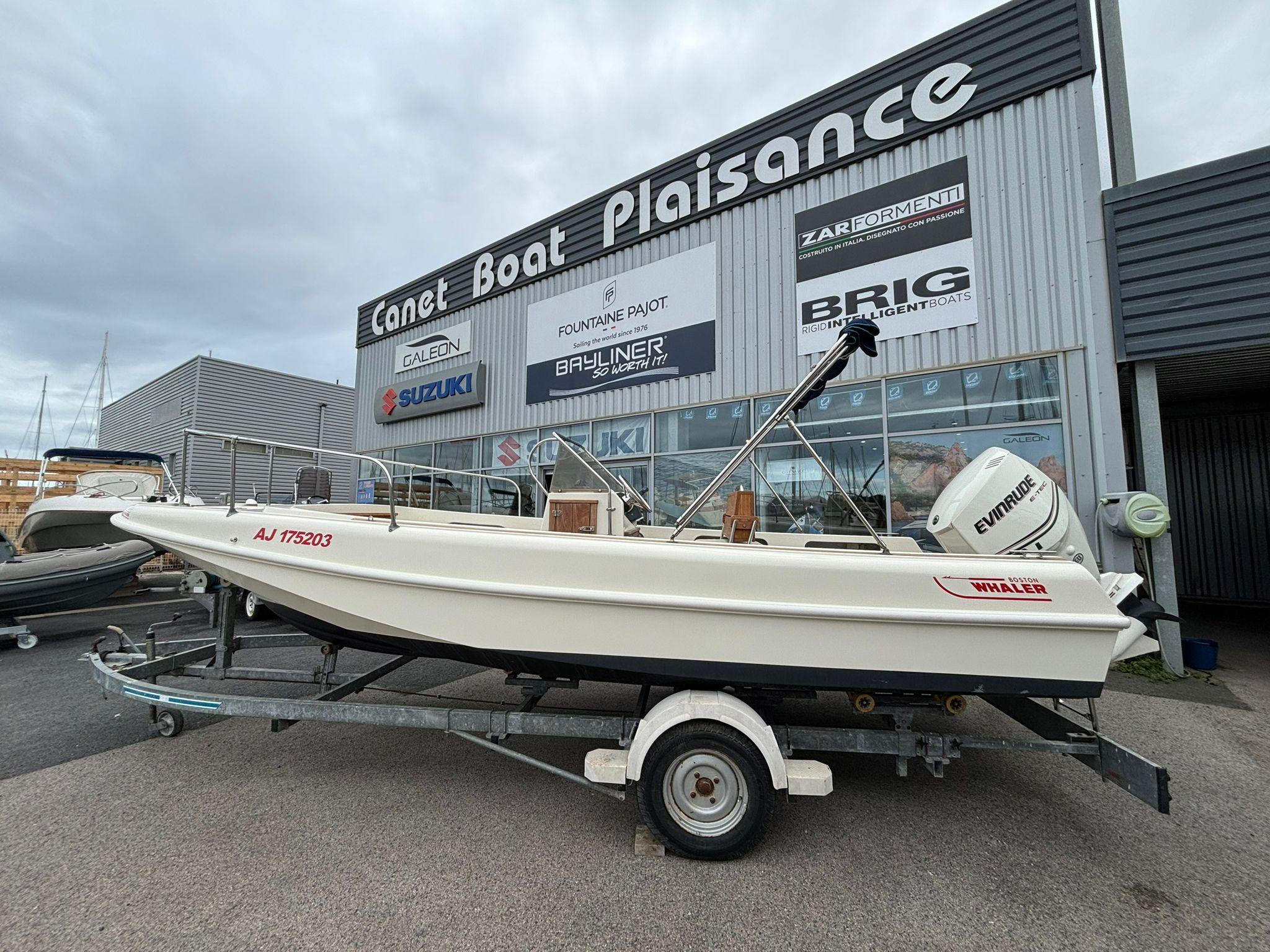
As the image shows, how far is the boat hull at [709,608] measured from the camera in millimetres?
1934

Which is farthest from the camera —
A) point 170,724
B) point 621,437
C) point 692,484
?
point 621,437

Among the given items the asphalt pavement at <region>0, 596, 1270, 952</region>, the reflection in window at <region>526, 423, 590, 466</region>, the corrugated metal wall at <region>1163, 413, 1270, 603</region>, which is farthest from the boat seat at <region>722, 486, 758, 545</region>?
the corrugated metal wall at <region>1163, 413, 1270, 603</region>

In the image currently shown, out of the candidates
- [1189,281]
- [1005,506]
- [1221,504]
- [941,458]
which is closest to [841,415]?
[941,458]

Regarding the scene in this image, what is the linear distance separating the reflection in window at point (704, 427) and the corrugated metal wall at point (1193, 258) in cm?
362

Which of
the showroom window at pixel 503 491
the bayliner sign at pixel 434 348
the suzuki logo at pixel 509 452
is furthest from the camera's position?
the bayliner sign at pixel 434 348

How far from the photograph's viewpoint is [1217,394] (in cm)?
662

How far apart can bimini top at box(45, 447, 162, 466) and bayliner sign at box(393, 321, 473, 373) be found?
168 inches

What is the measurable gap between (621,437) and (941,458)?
13.3 feet

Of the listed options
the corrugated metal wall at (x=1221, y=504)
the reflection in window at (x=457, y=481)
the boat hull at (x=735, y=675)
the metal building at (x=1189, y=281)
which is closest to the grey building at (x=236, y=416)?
the reflection in window at (x=457, y=481)

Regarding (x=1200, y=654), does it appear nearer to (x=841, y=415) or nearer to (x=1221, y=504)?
(x=841, y=415)

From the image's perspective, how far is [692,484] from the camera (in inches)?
269

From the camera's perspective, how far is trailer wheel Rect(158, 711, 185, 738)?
298 centimetres

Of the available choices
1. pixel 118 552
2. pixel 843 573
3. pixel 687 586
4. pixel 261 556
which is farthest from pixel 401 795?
pixel 118 552

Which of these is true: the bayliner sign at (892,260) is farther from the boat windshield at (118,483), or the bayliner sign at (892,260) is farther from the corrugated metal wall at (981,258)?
the boat windshield at (118,483)
